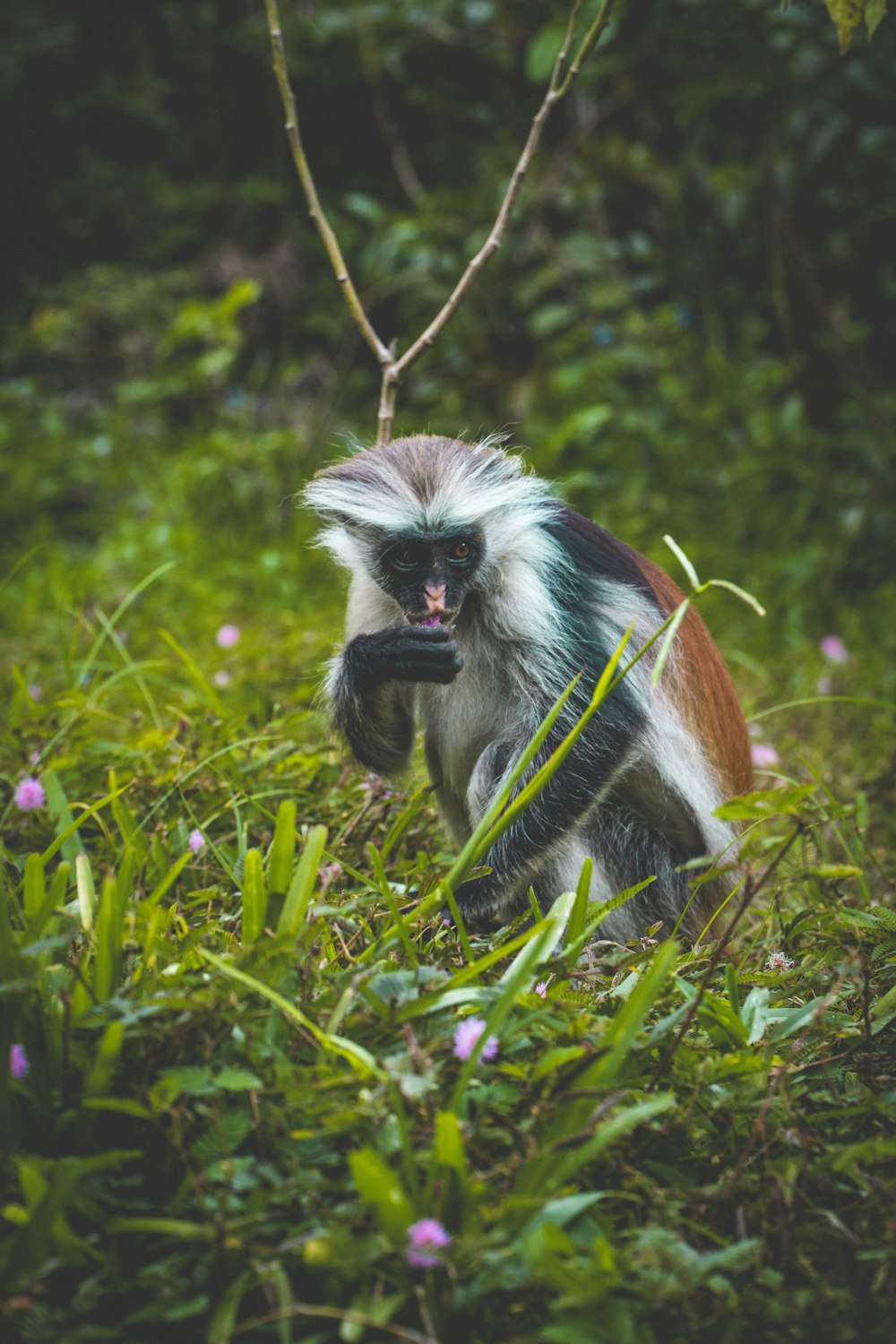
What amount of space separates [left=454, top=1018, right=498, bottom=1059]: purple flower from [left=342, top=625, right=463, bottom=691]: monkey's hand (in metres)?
1.17

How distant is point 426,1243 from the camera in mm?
1625

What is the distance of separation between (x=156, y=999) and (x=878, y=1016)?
4.71 ft

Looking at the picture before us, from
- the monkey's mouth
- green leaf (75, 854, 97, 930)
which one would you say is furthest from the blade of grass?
the monkey's mouth

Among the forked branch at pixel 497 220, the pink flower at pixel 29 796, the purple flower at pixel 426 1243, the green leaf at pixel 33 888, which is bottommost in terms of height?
the purple flower at pixel 426 1243

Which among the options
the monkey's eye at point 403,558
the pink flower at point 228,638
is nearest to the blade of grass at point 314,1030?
the monkey's eye at point 403,558

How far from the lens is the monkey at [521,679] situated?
122 inches

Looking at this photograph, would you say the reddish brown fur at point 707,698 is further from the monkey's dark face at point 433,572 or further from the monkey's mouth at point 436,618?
the monkey's mouth at point 436,618

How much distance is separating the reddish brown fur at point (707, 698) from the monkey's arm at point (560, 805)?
1.00 feet

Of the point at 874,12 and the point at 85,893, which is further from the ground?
the point at 874,12

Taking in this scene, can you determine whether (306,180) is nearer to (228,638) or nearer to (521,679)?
(521,679)

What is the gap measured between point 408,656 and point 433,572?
0.80 feet

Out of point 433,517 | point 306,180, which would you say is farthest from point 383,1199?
point 306,180

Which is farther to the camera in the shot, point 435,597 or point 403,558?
point 403,558

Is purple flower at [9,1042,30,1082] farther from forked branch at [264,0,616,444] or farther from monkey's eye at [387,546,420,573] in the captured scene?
forked branch at [264,0,616,444]
